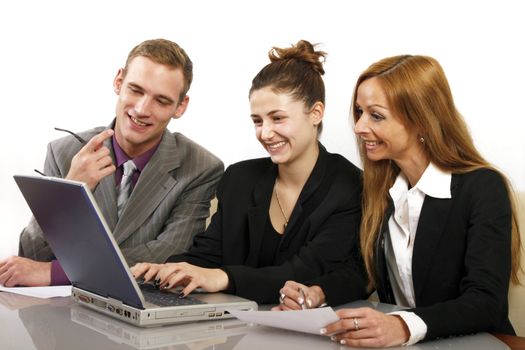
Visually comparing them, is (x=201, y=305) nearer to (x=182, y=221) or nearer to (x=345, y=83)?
(x=182, y=221)

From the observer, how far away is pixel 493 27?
2773 millimetres

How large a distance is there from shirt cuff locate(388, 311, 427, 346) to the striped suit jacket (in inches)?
43.1

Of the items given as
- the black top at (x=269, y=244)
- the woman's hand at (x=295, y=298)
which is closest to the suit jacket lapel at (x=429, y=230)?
the woman's hand at (x=295, y=298)

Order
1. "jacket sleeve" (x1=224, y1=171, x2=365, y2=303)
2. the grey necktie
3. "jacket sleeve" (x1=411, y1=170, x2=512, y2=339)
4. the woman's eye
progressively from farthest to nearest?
the grey necktie < the woman's eye < "jacket sleeve" (x1=224, y1=171, x2=365, y2=303) < "jacket sleeve" (x1=411, y1=170, x2=512, y2=339)

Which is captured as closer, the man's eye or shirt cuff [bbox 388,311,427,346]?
shirt cuff [bbox 388,311,427,346]

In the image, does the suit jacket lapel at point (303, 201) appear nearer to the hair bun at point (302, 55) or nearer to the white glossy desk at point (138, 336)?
the hair bun at point (302, 55)

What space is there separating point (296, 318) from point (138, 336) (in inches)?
12.7

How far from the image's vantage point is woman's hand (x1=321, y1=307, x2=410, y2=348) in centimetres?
145

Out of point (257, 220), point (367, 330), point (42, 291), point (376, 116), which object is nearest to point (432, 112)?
point (376, 116)

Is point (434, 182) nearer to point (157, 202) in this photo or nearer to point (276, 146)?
point (276, 146)

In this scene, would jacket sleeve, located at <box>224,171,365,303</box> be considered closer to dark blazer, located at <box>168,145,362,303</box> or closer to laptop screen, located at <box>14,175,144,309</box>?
dark blazer, located at <box>168,145,362,303</box>

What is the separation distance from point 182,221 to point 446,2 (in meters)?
1.34

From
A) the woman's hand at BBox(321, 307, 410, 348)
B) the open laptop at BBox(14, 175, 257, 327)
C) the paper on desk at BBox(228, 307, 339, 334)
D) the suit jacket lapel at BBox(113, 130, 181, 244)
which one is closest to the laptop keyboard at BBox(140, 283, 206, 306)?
the open laptop at BBox(14, 175, 257, 327)

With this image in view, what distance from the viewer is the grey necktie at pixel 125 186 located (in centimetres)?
260
